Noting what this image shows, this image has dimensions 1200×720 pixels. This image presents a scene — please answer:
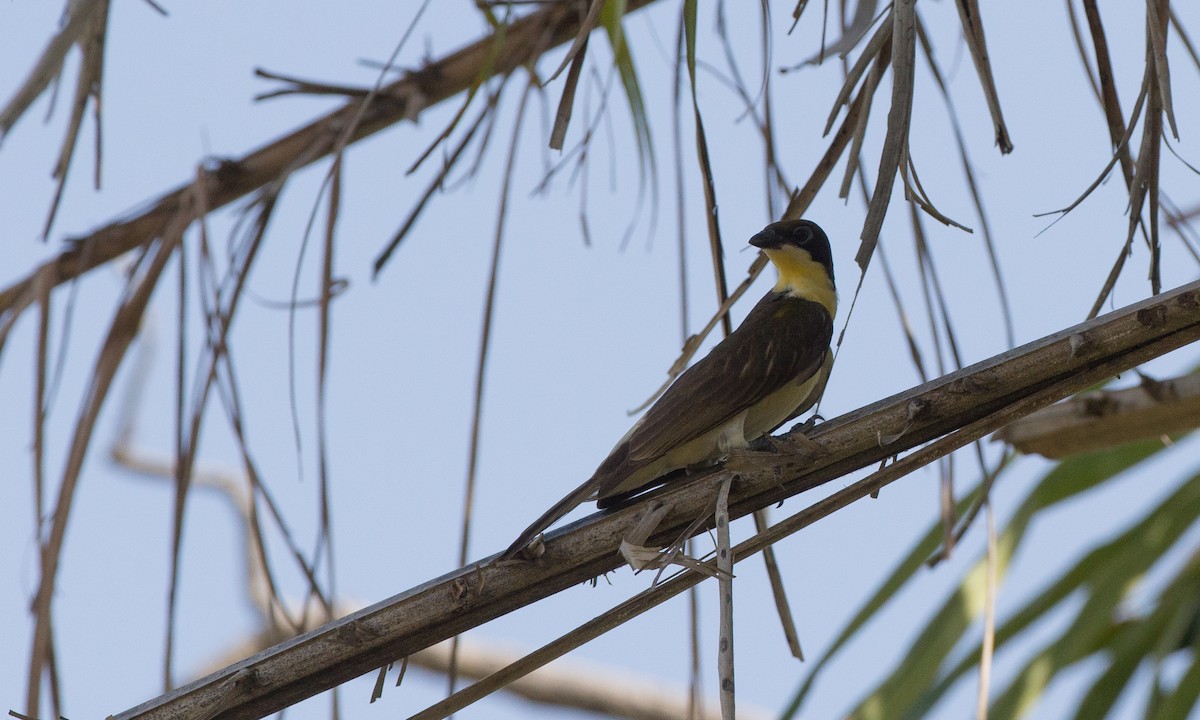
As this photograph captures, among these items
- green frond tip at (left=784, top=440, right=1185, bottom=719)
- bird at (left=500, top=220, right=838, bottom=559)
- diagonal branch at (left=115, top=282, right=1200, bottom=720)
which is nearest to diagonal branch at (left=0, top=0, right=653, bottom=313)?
bird at (left=500, top=220, right=838, bottom=559)

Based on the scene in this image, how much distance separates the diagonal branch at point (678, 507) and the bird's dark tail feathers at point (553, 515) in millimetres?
23

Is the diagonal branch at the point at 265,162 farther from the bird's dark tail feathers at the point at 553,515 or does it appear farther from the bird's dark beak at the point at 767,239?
the bird's dark tail feathers at the point at 553,515

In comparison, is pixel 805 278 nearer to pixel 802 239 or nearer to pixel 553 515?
pixel 802 239

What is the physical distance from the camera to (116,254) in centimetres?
362

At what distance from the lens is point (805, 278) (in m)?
3.91

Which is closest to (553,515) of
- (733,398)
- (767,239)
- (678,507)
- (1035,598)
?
(678,507)

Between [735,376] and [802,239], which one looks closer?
[735,376]

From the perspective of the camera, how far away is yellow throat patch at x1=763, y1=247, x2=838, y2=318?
383cm

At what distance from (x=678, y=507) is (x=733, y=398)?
1.19m

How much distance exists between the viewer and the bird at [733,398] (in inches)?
108

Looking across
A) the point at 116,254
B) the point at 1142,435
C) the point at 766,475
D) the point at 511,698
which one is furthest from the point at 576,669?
the point at 766,475

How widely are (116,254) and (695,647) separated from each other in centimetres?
213

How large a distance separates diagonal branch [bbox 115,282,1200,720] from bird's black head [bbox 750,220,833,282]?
153 centimetres

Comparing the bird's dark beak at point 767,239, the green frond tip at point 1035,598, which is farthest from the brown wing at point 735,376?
the green frond tip at point 1035,598
